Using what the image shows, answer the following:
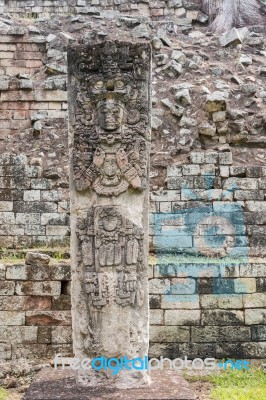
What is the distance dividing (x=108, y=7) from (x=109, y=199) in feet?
40.1

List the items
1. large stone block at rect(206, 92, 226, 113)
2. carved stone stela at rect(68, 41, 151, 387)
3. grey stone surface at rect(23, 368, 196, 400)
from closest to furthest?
grey stone surface at rect(23, 368, 196, 400)
carved stone stela at rect(68, 41, 151, 387)
large stone block at rect(206, 92, 226, 113)

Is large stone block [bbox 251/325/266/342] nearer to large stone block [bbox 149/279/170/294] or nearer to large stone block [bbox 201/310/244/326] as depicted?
large stone block [bbox 201/310/244/326]

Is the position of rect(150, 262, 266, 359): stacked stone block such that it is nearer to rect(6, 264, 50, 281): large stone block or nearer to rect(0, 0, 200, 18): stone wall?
rect(6, 264, 50, 281): large stone block

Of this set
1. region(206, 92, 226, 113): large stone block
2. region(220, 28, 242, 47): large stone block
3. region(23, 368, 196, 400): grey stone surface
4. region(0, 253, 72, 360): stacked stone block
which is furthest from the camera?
region(220, 28, 242, 47): large stone block

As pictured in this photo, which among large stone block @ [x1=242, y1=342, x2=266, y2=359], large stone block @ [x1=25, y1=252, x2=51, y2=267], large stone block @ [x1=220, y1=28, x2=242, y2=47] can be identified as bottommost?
large stone block @ [x1=242, y1=342, x2=266, y2=359]

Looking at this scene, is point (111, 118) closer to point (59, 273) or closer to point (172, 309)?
point (59, 273)

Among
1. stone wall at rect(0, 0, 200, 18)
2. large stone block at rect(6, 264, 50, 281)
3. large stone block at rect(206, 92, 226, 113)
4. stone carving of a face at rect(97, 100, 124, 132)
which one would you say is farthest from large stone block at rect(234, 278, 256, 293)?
stone wall at rect(0, 0, 200, 18)

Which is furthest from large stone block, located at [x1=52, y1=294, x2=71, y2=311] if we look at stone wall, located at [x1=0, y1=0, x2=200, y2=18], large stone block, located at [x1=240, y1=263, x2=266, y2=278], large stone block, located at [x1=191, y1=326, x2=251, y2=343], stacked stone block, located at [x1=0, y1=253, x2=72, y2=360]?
stone wall, located at [x1=0, y1=0, x2=200, y2=18]

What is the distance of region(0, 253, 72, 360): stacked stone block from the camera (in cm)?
732

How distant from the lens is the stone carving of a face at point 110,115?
16.5ft

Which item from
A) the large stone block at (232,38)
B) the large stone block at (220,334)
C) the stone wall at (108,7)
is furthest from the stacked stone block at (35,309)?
the stone wall at (108,7)

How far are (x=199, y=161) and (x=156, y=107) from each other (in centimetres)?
218

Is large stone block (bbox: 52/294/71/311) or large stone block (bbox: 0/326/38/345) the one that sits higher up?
large stone block (bbox: 52/294/71/311)

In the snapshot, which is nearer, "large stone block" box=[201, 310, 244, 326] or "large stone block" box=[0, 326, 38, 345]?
"large stone block" box=[0, 326, 38, 345]
